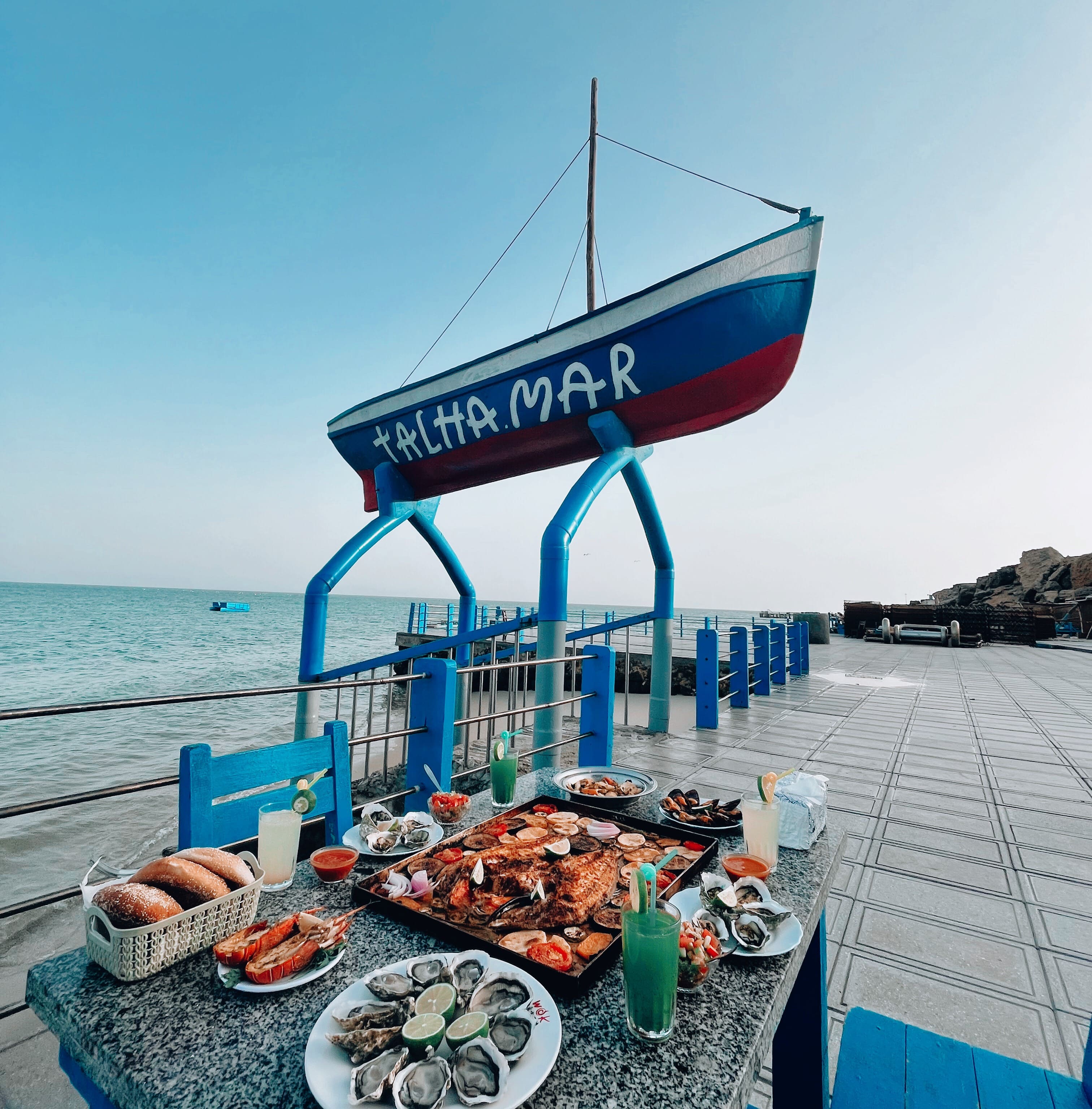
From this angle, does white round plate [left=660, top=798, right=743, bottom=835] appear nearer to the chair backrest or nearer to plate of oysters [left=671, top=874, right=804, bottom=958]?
plate of oysters [left=671, top=874, right=804, bottom=958]

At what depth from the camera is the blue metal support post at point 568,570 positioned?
4.54 m

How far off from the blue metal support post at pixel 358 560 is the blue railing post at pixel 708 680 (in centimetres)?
326

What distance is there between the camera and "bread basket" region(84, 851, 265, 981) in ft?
3.29

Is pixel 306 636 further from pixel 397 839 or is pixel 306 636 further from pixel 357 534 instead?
pixel 397 839

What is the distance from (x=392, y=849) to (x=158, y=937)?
65 centimetres

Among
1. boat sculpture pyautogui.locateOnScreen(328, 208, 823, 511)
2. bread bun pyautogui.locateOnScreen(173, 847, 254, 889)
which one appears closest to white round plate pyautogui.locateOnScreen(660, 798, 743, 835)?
bread bun pyautogui.locateOnScreen(173, 847, 254, 889)

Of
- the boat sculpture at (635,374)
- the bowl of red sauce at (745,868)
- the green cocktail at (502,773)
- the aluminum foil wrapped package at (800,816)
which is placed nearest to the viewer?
the bowl of red sauce at (745,868)

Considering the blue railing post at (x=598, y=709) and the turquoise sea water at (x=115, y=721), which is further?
the turquoise sea water at (x=115, y=721)

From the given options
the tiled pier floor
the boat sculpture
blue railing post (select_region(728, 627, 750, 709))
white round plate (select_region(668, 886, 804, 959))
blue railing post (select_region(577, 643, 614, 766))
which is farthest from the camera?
blue railing post (select_region(728, 627, 750, 709))

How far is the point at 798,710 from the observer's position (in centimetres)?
777

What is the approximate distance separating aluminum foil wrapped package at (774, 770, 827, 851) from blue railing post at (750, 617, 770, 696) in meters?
7.61

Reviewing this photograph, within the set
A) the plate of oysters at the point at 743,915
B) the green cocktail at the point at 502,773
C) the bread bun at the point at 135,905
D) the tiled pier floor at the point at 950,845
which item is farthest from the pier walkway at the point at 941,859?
the bread bun at the point at 135,905

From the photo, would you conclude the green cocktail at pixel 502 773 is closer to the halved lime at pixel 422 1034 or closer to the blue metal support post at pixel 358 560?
the halved lime at pixel 422 1034

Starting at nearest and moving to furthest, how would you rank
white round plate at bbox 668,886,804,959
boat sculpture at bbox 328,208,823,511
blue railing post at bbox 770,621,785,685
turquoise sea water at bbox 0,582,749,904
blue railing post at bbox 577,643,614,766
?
white round plate at bbox 668,886,804,959 → blue railing post at bbox 577,643,614,766 → boat sculpture at bbox 328,208,823,511 → turquoise sea water at bbox 0,582,749,904 → blue railing post at bbox 770,621,785,685
